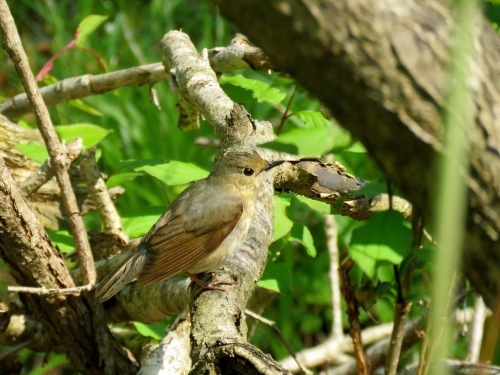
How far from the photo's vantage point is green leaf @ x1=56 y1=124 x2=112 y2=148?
11.0ft

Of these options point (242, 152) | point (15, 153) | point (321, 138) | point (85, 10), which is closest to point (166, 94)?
point (85, 10)

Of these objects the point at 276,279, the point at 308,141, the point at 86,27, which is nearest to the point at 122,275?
the point at 276,279

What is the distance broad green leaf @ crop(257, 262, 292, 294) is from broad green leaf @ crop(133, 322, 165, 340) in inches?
20.1

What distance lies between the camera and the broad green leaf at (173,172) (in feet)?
8.87

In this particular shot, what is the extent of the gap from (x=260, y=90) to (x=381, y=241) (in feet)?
4.35

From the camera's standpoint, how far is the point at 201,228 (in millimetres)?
3391

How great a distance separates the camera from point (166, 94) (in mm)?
6094

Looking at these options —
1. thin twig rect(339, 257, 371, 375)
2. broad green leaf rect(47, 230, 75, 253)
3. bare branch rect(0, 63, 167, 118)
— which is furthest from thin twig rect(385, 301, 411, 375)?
bare branch rect(0, 63, 167, 118)

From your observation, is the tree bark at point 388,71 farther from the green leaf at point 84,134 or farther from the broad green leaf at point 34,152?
the green leaf at point 84,134

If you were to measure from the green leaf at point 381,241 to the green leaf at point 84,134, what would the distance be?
1.74 m

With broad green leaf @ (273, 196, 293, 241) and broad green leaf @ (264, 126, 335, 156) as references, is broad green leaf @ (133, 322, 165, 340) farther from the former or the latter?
broad green leaf @ (264, 126, 335, 156)

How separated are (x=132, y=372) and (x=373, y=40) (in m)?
2.40

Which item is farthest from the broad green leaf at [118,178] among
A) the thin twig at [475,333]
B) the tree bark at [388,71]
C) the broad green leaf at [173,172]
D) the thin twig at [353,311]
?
the tree bark at [388,71]

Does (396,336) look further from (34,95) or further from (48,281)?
(34,95)
